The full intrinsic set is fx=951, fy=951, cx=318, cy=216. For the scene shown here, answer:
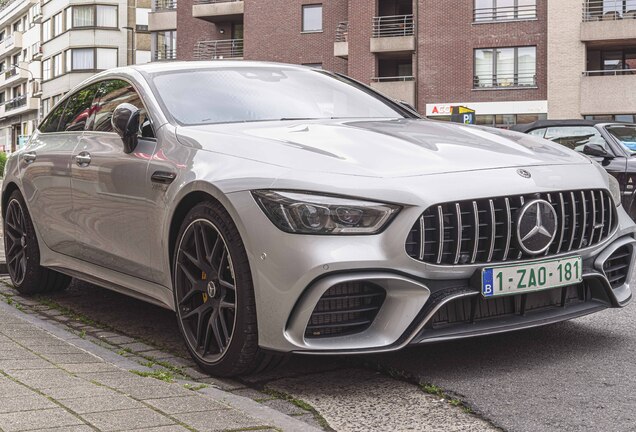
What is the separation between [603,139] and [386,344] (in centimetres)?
900

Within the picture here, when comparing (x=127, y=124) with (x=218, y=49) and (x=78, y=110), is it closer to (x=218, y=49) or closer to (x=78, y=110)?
(x=78, y=110)

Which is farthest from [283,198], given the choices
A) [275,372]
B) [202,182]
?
Result: [275,372]

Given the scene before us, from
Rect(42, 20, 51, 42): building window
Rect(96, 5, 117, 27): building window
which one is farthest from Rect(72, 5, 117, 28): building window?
Rect(42, 20, 51, 42): building window

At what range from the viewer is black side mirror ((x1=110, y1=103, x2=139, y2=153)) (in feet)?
16.3

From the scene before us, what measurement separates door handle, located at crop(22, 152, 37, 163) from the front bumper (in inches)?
115

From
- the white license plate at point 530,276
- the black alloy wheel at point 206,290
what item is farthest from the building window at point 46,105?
the white license plate at point 530,276

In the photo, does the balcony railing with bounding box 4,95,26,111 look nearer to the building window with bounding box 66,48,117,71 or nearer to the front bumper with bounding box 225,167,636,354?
the building window with bounding box 66,48,117,71

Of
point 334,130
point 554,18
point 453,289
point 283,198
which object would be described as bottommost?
point 453,289

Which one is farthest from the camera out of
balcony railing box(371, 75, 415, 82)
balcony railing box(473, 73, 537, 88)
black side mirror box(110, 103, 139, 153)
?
balcony railing box(371, 75, 415, 82)

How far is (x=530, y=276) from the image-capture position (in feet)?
13.3

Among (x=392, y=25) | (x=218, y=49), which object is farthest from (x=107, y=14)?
(x=392, y=25)

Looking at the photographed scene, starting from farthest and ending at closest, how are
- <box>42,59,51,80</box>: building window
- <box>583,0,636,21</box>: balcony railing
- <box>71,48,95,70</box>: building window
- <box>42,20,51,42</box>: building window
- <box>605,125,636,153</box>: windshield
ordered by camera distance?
<box>42,20,51,42</box>: building window < <box>42,59,51,80</box>: building window < <box>71,48,95,70</box>: building window < <box>583,0,636,21</box>: balcony railing < <box>605,125,636,153</box>: windshield

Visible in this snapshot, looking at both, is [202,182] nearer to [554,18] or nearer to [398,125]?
[398,125]

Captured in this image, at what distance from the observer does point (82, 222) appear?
564 cm
